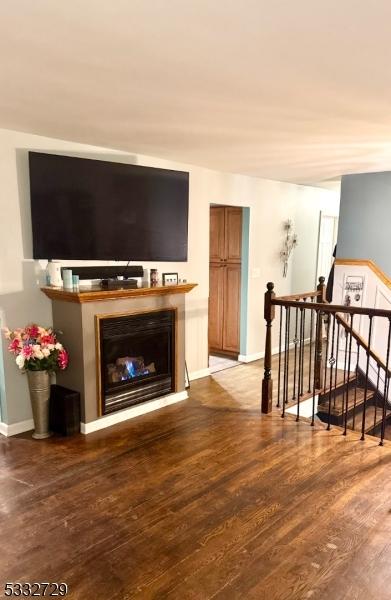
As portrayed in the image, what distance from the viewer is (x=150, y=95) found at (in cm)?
245

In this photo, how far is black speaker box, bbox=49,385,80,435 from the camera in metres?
3.45

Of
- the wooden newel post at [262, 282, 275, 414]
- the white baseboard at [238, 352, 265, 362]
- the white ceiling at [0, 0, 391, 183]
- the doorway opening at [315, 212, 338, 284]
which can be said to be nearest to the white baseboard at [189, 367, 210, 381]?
the white baseboard at [238, 352, 265, 362]

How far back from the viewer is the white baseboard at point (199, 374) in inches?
197

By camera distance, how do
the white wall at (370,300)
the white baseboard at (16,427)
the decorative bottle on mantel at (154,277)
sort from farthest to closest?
the white wall at (370,300) < the decorative bottle on mantel at (154,277) < the white baseboard at (16,427)

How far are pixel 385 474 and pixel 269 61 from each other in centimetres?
257

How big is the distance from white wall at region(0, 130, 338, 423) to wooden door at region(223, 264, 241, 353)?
0.18 metres

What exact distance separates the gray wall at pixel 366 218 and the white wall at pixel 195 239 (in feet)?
3.15

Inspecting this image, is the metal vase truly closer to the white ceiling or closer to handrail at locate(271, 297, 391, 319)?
the white ceiling

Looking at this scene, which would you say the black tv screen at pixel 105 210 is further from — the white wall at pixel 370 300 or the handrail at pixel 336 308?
the white wall at pixel 370 300

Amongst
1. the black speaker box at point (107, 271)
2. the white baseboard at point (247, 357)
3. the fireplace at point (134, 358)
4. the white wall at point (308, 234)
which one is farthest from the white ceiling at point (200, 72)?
the white baseboard at point (247, 357)

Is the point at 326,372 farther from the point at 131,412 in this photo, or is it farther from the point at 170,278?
the point at 131,412

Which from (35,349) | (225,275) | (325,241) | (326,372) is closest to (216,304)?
(225,275)

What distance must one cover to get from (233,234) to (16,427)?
346 cm

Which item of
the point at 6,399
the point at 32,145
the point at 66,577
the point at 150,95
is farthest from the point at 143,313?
the point at 66,577
